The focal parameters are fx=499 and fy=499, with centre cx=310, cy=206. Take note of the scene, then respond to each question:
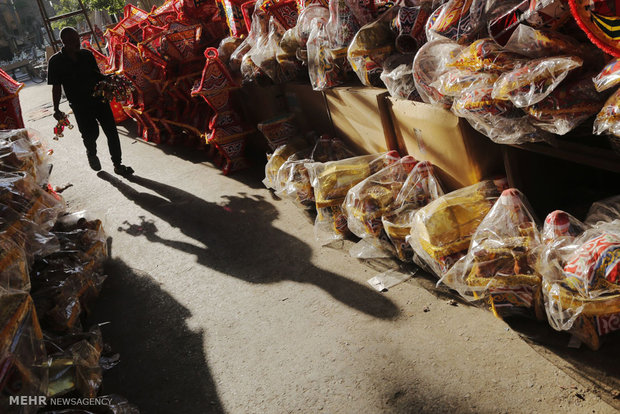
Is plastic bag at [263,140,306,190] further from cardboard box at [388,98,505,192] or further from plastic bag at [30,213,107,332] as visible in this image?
A: plastic bag at [30,213,107,332]

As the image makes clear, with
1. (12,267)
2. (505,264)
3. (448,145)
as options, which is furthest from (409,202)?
(12,267)

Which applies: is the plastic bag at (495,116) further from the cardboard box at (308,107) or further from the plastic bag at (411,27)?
the cardboard box at (308,107)

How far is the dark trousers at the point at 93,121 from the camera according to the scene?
5.30 m

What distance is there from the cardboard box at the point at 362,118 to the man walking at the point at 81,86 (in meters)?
2.85

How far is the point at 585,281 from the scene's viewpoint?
1.71 metres

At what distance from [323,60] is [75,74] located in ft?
Result: 9.72

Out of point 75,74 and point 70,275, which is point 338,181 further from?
point 75,74

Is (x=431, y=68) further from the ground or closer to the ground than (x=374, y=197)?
further from the ground

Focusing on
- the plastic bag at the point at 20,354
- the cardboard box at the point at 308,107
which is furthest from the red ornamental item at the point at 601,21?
the cardboard box at the point at 308,107

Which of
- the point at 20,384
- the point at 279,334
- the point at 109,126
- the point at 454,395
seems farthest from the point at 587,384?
the point at 109,126

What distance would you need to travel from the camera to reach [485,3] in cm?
209

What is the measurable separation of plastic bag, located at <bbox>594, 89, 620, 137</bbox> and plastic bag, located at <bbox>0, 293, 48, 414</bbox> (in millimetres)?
2026

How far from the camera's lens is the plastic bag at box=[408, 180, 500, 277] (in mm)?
2324

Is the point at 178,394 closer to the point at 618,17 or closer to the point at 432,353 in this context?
the point at 432,353
